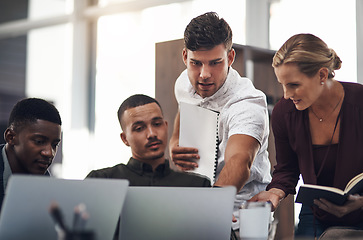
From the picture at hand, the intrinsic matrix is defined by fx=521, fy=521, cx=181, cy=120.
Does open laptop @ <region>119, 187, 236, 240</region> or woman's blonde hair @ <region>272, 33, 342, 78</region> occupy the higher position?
woman's blonde hair @ <region>272, 33, 342, 78</region>

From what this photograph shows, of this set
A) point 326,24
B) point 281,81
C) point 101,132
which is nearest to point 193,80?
point 281,81

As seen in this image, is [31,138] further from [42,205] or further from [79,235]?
[79,235]

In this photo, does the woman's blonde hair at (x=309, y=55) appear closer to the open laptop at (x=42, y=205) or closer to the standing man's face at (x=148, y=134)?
the standing man's face at (x=148, y=134)

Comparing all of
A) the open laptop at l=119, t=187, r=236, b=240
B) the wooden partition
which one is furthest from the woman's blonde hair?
the open laptop at l=119, t=187, r=236, b=240

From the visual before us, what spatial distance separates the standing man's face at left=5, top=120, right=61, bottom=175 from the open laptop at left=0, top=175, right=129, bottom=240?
1.41 meters

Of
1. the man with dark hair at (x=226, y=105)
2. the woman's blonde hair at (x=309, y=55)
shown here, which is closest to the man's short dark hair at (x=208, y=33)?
the man with dark hair at (x=226, y=105)

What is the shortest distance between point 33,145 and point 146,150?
2.02 ft

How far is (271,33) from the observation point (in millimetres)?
3076

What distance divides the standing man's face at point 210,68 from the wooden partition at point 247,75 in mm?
75

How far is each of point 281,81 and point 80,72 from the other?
81.8 inches

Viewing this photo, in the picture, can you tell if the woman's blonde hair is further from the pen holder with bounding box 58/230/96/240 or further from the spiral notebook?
the pen holder with bounding box 58/230/96/240

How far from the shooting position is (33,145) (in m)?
2.73

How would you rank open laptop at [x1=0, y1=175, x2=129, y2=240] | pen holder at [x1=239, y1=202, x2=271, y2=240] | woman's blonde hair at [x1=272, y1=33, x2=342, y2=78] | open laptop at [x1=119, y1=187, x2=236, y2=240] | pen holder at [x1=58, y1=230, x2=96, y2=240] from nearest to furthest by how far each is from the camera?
1. pen holder at [x1=58, y1=230, x2=96, y2=240]
2. open laptop at [x1=0, y1=175, x2=129, y2=240]
3. open laptop at [x1=119, y1=187, x2=236, y2=240]
4. pen holder at [x1=239, y1=202, x2=271, y2=240]
5. woman's blonde hair at [x1=272, y1=33, x2=342, y2=78]

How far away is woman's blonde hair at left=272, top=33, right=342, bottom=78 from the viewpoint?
263 cm
